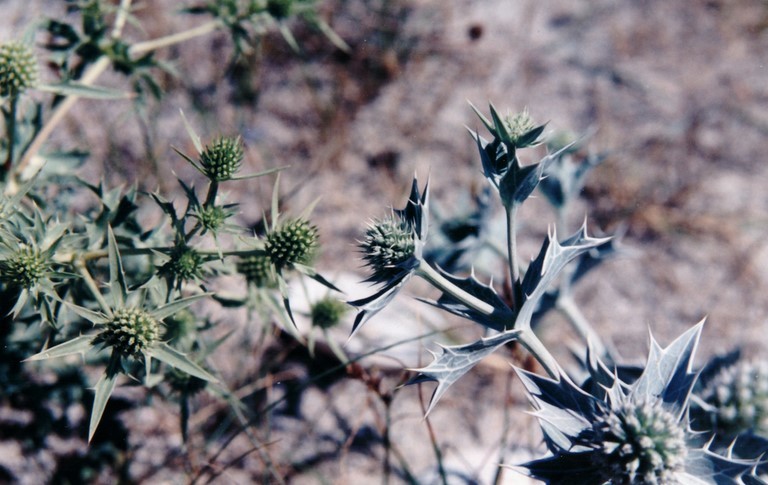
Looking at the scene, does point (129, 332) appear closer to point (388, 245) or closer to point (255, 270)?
point (255, 270)

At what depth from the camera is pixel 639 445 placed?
1352 millimetres

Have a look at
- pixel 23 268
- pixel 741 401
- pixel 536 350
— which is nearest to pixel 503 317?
pixel 536 350

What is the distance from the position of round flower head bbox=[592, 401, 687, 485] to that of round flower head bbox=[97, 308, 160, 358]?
1174 mm

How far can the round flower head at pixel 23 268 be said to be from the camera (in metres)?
1.41

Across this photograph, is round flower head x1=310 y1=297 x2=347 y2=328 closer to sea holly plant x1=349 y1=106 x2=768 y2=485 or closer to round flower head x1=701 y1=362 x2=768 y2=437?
sea holly plant x1=349 y1=106 x2=768 y2=485

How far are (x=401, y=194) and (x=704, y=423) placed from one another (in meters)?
1.67

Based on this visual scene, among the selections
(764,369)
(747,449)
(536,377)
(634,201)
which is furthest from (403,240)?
(634,201)

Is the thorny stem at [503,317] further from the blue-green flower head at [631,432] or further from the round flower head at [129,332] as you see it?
the round flower head at [129,332]

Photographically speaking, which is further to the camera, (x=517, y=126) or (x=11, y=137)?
(x=11, y=137)

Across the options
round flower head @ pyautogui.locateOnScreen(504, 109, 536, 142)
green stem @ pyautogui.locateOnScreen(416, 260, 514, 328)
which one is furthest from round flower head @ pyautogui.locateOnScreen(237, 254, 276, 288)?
round flower head @ pyautogui.locateOnScreen(504, 109, 536, 142)

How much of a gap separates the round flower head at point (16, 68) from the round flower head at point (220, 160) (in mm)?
747

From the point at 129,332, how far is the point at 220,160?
500 millimetres

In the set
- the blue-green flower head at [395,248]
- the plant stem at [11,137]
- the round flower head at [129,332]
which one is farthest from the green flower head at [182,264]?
the plant stem at [11,137]

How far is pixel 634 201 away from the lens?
2898 mm
